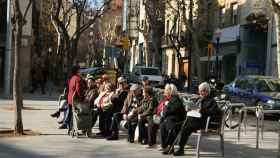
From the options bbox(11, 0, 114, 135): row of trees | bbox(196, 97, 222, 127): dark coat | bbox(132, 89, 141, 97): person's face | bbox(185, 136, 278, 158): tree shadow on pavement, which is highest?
bbox(11, 0, 114, 135): row of trees

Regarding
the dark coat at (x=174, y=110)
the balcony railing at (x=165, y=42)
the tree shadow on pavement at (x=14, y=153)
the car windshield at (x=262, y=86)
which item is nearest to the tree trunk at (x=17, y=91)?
the tree shadow on pavement at (x=14, y=153)

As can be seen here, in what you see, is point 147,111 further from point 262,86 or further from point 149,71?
point 149,71

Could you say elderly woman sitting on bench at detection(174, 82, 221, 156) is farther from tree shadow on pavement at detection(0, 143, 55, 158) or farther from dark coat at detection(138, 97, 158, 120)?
tree shadow on pavement at detection(0, 143, 55, 158)

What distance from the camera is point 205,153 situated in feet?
42.9

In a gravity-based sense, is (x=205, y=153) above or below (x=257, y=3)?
below

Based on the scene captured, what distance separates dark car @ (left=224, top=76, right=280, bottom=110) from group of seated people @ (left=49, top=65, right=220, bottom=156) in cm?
966

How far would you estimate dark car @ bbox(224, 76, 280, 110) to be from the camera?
25.3m

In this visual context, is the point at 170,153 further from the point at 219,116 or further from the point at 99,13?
the point at 99,13

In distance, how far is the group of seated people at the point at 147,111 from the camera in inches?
491

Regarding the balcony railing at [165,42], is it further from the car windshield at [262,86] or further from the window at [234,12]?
the car windshield at [262,86]

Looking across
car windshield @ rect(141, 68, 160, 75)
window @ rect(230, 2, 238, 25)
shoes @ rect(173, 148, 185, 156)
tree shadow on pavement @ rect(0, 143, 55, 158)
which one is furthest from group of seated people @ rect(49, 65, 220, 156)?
window @ rect(230, 2, 238, 25)

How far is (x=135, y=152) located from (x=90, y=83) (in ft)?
15.6

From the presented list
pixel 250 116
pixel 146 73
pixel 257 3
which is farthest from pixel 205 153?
pixel 146 73

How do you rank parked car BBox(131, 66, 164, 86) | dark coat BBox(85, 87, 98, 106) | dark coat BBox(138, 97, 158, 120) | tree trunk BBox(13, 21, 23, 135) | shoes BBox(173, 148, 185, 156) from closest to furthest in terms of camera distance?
shoes BBox(173, 148, 185, 156) → dark coat BBox(138, 97, 158, 120) → tree trunk BBox(13, 21, 23, 135) → dark coat BBox(85, 87, 98, 106) → parked car BBox(131, 66, 164, 86)
